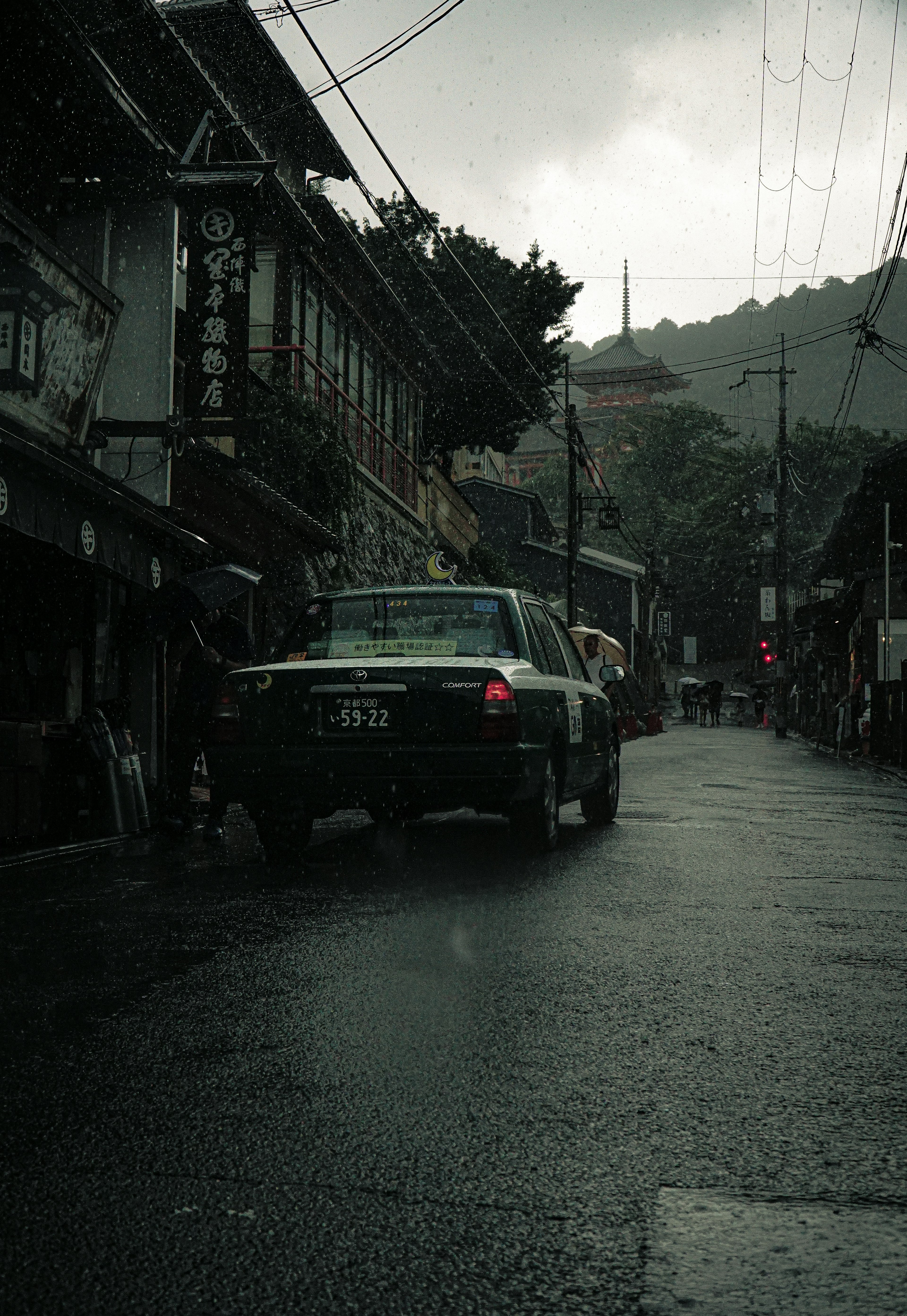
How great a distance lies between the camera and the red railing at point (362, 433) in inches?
851

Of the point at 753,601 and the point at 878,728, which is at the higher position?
the point at 753,601

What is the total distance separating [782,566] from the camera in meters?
44.7

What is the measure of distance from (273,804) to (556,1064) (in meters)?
4.59

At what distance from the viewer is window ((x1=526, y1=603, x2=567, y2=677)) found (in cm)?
958

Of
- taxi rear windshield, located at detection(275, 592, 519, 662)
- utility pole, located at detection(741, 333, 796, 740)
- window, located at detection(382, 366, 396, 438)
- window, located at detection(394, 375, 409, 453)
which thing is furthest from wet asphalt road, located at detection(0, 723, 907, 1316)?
utility pole, located at detection(741, 333, 796, 740)

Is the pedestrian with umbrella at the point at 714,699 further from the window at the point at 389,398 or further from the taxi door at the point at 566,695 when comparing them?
the taxi door at the point at 566,695

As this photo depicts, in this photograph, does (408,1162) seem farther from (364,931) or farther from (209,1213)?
(364,931)

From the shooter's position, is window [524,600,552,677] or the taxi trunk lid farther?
window [524,600,552,677]

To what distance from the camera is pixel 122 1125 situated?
3.34 meters

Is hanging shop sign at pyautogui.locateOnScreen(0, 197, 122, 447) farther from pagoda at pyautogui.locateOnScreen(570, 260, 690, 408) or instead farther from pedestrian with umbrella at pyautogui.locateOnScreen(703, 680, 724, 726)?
pagoda at pyautogui.locateOnScreen(570, 260, 690, 408)

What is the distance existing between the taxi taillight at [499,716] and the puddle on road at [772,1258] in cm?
521

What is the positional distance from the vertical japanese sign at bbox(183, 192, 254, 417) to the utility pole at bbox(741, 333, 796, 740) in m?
30.3

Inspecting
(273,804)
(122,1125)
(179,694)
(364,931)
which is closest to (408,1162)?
(122,1125)

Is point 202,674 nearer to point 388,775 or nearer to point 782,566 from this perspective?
point 388,775
